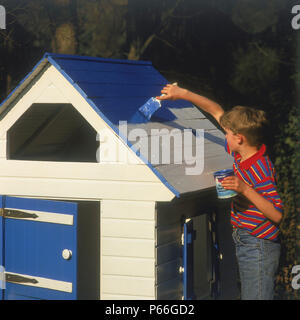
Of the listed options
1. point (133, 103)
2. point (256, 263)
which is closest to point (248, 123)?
point (256, 263)

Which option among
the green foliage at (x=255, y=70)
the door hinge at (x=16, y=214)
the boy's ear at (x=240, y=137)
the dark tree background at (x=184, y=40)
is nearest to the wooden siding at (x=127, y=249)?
the door hinge at (x=16, y=214)

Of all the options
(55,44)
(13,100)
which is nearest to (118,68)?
(13,100)

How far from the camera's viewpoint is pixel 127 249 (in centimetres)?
506

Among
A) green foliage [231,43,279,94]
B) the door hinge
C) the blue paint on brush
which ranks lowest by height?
the door hinge

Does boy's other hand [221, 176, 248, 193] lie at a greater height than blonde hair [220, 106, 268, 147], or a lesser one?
lesser

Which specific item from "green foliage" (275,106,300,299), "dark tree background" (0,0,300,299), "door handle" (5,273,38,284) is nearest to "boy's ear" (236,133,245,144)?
"door handle" (5,273,38,284)

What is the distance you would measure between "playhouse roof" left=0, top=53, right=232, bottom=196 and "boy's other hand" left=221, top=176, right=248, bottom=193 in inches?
16.9

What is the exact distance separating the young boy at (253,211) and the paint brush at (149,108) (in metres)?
0.69

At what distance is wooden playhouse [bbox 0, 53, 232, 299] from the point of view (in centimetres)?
500

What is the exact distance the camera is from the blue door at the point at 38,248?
5270mm

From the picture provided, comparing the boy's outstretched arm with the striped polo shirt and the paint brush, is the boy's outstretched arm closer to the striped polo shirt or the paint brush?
the paint brush

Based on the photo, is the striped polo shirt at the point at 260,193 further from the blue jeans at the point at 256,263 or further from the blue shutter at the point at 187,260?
the blue shutter at the point at 187,260

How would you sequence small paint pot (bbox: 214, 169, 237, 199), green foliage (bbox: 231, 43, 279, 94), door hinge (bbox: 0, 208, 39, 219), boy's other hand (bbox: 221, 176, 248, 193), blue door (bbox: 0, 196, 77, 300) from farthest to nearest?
green foliage (bbox: 231, 43, 279, 94) < door hinge (bbox: 0, 208, 39, 219) < blue door (bbox: 0, 196, 77, 300) < small paint pot (bbox: 214, 169, 237, 199) < boy's other hand (bbox: 221, 176, 248, 193)

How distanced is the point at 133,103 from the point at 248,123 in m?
1.21
